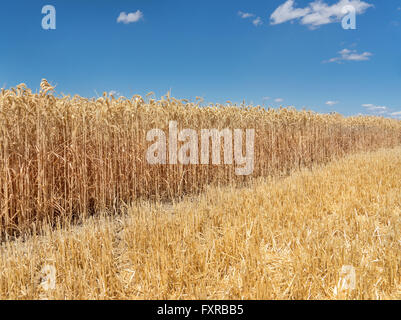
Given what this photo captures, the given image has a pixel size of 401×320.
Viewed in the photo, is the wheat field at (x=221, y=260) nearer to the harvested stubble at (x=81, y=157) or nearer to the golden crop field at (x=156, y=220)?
the golden crop field at (x=156, y=220)

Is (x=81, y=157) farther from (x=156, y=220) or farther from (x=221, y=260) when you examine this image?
(x=221, y=260)

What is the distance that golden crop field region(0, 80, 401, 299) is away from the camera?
2.19m

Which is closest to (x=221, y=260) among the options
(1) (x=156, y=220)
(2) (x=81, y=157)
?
(1) (x=156, y=220)

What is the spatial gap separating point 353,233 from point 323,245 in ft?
2.37

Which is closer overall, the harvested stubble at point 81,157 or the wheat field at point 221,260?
the wheat field at point 221,260

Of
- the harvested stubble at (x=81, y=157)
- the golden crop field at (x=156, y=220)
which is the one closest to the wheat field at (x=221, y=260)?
the golden crop field at (x=156, y=220)

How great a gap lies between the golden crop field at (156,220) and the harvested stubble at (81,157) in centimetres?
2

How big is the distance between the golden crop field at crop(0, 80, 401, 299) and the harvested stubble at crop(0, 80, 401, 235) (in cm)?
2

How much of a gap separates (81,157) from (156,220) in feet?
5.72

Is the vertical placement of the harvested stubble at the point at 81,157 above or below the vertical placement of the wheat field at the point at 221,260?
above

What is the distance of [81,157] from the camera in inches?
169

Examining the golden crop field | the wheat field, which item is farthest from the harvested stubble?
the wheat field

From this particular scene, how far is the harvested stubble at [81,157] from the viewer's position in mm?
3756

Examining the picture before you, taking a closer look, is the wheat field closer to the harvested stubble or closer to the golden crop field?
the golden crop field
